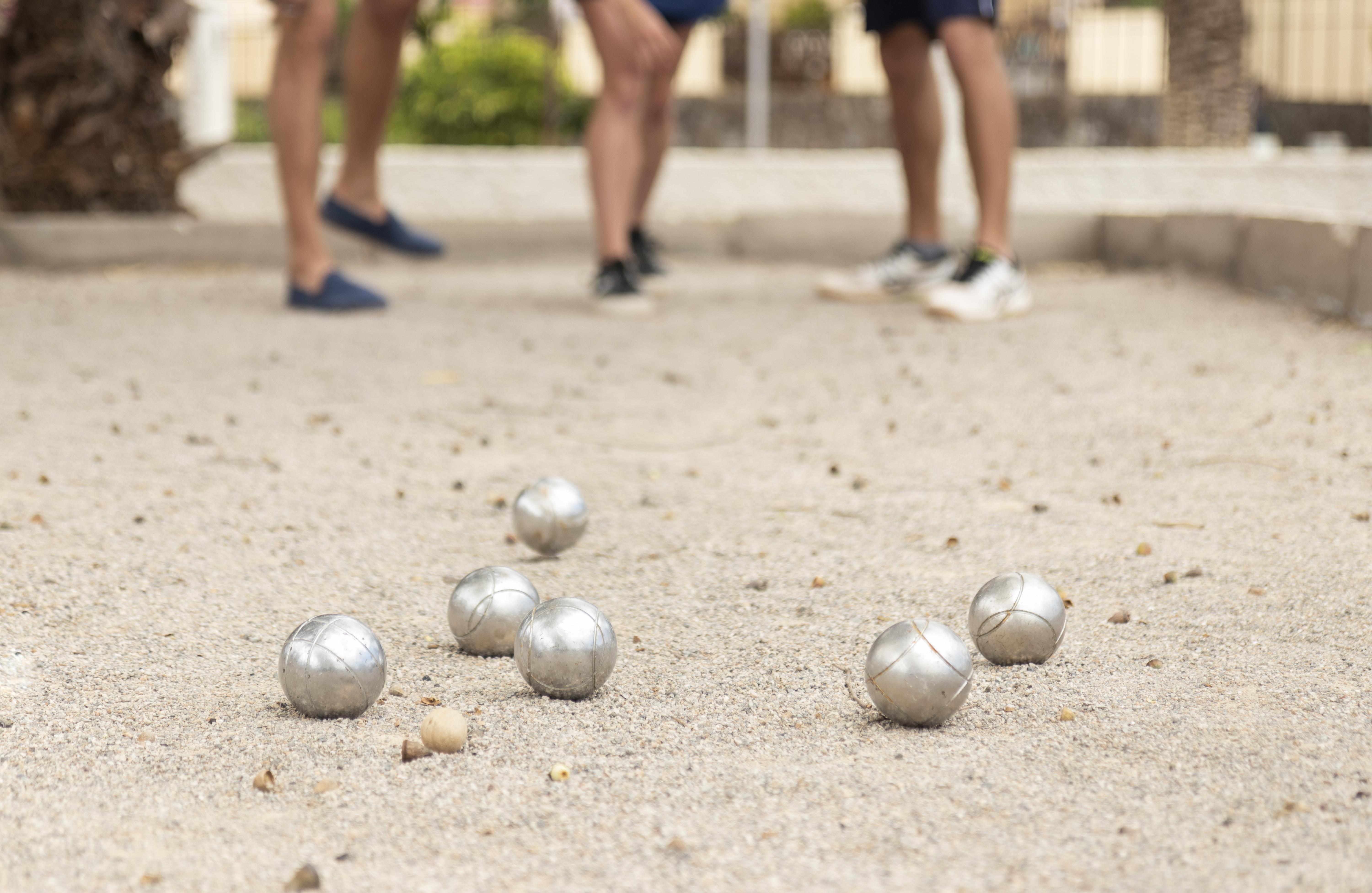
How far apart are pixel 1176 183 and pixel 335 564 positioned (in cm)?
671

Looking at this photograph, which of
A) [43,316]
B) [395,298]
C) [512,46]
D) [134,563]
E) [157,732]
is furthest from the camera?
[512,46]

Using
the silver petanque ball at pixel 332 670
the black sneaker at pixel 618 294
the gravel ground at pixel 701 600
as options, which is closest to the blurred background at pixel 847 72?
the black sneaker at pixel 618 294

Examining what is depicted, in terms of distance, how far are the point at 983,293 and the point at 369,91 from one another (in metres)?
2.38

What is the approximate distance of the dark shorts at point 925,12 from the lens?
4.92 metres

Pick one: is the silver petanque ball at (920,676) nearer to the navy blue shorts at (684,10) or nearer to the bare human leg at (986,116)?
the bare human leg at (986,116)

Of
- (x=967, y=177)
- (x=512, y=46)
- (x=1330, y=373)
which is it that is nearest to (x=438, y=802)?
(x=1330, y=373)

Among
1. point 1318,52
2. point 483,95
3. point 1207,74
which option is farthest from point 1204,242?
point 483,95

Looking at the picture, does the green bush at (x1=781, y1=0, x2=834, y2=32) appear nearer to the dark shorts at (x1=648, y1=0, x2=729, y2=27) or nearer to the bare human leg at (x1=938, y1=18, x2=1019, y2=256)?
the dark shorts at (x1=648, y1=0, x2=729, y2=27)

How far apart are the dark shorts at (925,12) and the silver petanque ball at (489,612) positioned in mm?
3503

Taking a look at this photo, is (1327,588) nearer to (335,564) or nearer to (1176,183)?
(335,564)

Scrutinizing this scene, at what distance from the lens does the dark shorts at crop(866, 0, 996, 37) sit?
4918 mm

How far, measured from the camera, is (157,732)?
1690mm

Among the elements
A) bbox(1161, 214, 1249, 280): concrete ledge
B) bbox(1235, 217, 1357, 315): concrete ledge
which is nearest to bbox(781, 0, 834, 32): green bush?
bbox(1161, 214, 1249, 280): concrete ledge

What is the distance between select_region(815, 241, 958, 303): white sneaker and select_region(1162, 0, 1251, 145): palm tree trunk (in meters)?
5.90
